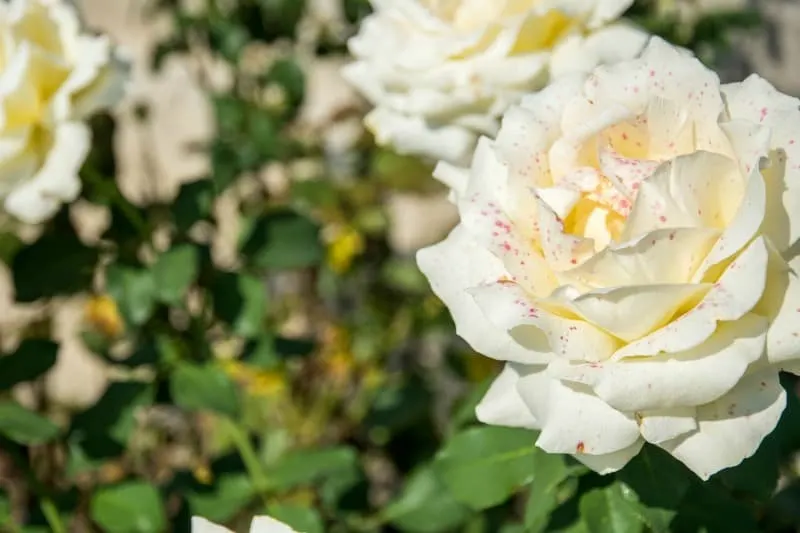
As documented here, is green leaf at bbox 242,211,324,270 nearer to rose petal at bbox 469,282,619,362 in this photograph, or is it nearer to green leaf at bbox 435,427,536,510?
green leaf at bbox 435,427,536,510

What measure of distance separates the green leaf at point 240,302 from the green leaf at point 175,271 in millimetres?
48

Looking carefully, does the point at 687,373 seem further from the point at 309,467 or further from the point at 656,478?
the point at 309,467

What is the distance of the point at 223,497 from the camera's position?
0.96 m

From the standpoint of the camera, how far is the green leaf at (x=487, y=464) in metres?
0.68

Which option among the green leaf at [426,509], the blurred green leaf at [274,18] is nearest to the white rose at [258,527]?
the green leaf at [426,509]

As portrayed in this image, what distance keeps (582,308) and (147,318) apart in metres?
0.56

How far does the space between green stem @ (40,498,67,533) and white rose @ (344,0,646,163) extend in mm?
441

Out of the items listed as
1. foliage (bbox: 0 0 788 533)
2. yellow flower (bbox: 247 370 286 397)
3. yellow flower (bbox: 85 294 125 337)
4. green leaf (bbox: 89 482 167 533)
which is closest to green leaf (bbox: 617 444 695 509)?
foliage (bbox: 0 0 788 533)

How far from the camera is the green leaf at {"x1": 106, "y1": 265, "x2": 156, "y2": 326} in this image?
0.92 meters

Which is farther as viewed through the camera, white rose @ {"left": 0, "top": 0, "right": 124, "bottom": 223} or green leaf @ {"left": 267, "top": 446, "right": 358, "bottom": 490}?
green leaf @ {"left": 267, "top": 446, "right": 358, "bottom": 490}

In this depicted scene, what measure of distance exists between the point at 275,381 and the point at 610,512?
968 millimetres

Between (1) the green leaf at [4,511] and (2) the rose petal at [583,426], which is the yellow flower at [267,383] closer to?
(1) the green leaf at [4,511]

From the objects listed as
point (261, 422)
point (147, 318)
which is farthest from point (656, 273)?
point (261, 422)

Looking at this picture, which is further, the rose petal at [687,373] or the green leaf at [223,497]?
the green leaf at [223,497]
